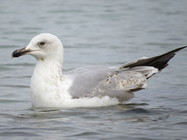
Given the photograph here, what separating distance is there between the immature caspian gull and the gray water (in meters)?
0.14

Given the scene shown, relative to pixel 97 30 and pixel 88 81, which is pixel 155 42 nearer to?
pixel 97 30

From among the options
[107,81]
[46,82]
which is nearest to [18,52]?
[46,82]

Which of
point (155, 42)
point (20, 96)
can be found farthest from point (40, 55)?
point (155, 42)

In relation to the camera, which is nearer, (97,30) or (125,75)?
(125,75)

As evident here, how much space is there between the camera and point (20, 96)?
920 cm

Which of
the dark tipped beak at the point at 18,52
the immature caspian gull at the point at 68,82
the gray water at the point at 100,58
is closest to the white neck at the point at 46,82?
the immature caspian gull at the point at 68,82

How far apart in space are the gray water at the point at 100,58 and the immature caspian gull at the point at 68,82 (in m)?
0.14

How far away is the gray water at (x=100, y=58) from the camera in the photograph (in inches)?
279

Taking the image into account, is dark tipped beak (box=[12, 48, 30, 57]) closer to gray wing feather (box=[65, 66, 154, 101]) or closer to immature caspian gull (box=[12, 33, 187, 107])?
immature caspian gull (box=[12, 33, 187, 107])

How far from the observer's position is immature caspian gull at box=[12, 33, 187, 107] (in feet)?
26.1

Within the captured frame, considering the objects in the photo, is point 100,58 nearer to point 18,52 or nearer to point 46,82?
point 46,82

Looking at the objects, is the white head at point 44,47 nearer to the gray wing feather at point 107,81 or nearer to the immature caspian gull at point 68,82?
the immature caspian gull at point 68,82

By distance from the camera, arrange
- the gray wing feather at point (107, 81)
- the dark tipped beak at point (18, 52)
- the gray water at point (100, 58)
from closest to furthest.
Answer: the gray water at point (100, 58) < the dark tipped beak at point (18, 52) < the gray wing feather at point (107, 81)

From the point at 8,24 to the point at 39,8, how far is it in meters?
2.55
